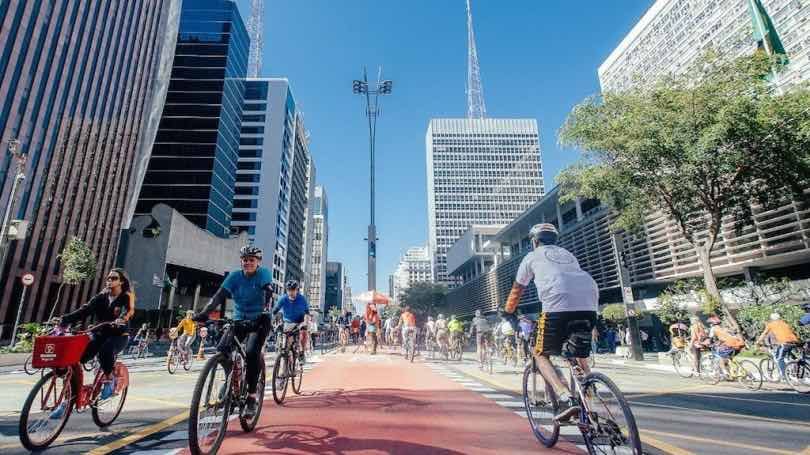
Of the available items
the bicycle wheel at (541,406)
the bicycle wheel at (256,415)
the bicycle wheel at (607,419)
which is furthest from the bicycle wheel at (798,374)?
the bicycle wheel at (256,415)

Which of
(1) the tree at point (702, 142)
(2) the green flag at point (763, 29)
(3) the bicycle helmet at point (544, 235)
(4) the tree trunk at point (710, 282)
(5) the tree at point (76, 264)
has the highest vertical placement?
(2) the green flag at point (763, 29)

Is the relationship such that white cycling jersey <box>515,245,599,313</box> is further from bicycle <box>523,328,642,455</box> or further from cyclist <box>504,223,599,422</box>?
bicycle <box>523,328,642,455</box>

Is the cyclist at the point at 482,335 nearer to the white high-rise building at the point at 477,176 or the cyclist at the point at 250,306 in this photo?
the cyclist at the point at 250,306

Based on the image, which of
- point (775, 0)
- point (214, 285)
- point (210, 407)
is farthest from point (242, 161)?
point (210, 407)

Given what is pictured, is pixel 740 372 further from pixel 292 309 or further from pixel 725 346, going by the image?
pixel 292 309

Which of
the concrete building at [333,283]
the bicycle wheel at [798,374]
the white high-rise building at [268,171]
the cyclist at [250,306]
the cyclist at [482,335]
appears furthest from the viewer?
the concrete building at [333,283]

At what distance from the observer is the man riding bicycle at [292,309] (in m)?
7.01

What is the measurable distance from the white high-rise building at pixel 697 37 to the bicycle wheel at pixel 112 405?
1987 cm

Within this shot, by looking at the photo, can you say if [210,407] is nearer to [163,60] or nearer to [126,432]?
[126,432]

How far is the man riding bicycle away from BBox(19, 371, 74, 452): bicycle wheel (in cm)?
309

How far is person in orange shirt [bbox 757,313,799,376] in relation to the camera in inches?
385

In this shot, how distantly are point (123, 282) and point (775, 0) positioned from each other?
40264 millimetres

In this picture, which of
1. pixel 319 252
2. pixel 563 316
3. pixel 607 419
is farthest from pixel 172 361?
pixel 319 252

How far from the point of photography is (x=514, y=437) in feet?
13.8
